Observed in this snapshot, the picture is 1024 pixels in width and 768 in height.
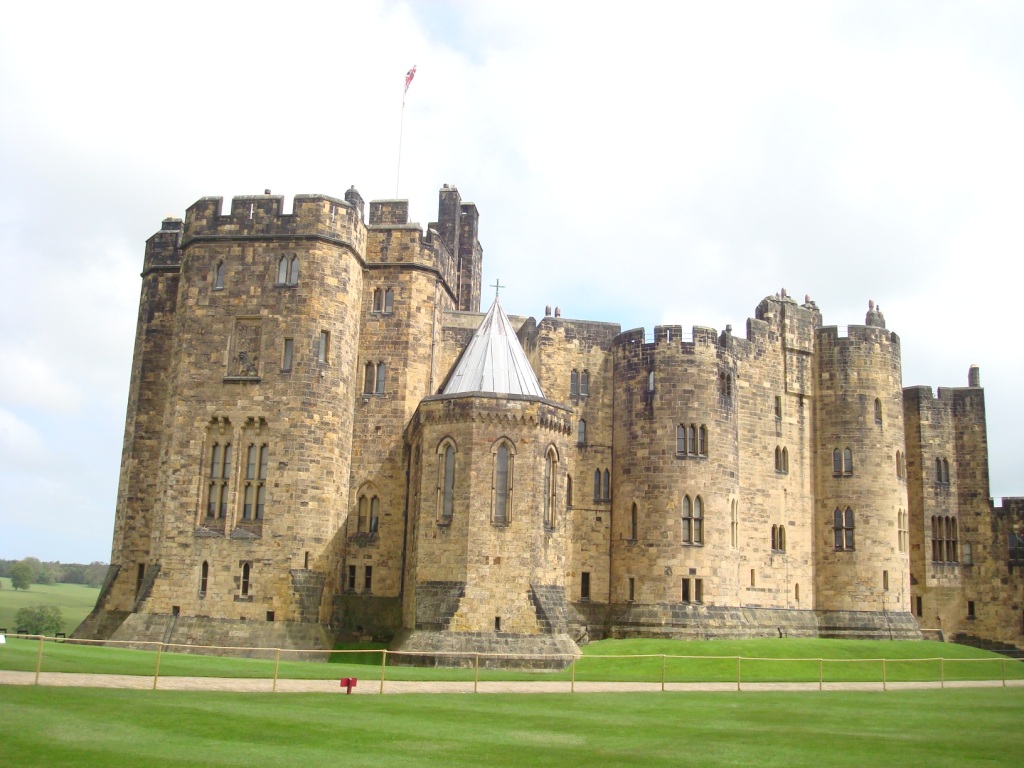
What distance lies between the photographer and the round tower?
50681 mm

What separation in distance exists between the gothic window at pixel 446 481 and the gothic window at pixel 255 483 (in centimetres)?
745

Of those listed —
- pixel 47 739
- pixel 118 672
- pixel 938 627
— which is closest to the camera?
pixel 47 739

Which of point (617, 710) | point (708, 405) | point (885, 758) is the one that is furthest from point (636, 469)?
point (885, 758)

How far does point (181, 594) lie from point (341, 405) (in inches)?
384

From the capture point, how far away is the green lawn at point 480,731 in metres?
16.4

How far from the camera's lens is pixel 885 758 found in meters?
17.6

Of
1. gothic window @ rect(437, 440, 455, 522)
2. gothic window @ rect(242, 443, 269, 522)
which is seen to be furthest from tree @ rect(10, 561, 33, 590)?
gothic window @ rect(437, 440, 455, 522)

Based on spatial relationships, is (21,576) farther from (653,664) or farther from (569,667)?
(653,664)

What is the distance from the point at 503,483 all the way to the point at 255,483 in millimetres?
10328

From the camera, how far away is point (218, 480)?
4166 cm

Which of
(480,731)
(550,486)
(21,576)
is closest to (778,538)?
(550,486)

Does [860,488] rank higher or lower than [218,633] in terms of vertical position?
higher

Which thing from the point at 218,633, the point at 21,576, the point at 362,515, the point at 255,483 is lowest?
the point at 218,633

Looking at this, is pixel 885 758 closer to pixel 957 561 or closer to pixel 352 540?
pixel 352 540
